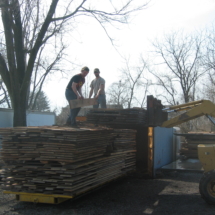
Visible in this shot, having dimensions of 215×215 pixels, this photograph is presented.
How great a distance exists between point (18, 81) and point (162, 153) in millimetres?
6706

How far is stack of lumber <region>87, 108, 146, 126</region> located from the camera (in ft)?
31.7

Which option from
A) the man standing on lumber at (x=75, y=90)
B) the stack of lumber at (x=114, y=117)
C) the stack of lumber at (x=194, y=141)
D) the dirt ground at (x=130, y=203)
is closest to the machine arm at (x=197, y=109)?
the stack of lumber at (x=114, y=117)

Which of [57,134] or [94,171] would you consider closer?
[57,134]

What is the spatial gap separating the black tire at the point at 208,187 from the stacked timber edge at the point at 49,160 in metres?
2.38

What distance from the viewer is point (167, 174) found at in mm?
10492

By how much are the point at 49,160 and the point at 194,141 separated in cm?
755

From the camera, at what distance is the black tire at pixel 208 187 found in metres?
6.50

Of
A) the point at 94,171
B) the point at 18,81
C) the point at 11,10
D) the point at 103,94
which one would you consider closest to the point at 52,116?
the point at 18,81

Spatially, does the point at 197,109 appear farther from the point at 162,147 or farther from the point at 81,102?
the point at 162,147

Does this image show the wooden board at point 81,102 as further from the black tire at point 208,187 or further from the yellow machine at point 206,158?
the black tire at point 208,187

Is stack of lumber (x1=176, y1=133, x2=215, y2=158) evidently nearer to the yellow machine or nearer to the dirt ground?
the dirt ground

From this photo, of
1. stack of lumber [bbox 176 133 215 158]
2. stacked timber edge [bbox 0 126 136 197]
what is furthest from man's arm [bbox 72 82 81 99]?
stack of lumber [bbox 176 133 215 158]

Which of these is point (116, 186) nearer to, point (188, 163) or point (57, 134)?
point (57, 134)

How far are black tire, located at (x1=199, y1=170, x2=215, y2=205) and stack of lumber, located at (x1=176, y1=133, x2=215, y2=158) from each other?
546 centimetres
